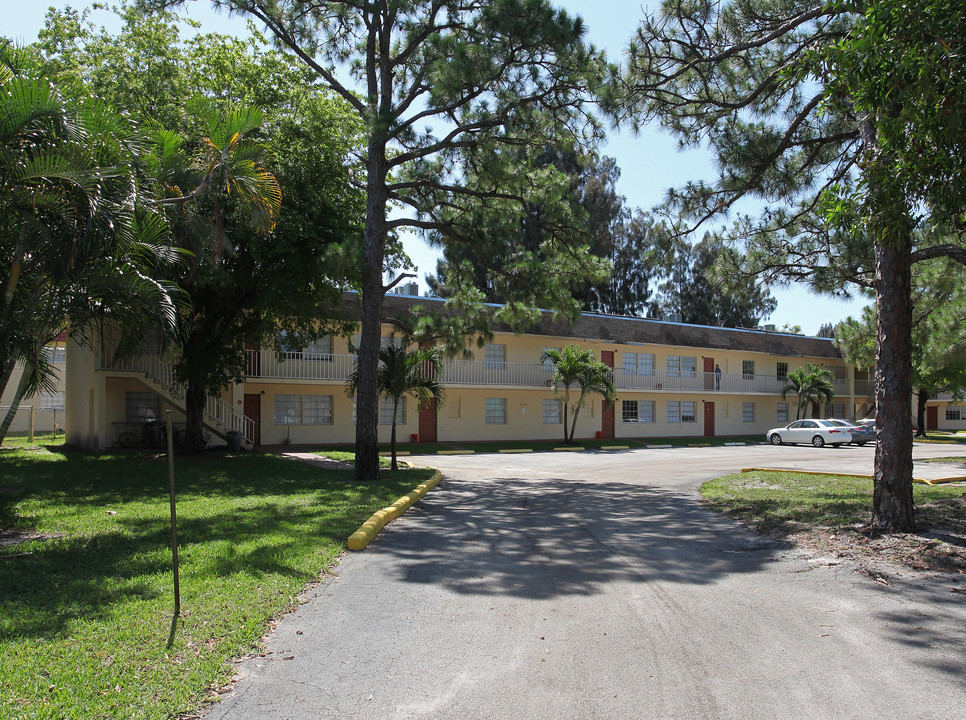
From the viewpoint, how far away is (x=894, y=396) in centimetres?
823

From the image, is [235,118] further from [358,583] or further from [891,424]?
[891,424]

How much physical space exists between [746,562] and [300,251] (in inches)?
504

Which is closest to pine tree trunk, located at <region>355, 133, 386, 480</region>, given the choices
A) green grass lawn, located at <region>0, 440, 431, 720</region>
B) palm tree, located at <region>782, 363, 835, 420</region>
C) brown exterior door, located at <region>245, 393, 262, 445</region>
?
green grass lawn, located at <region>0, 440, 431, 720</region>

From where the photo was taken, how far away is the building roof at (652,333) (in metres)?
29.2

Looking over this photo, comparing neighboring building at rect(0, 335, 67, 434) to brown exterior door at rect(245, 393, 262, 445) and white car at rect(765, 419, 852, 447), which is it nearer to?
brown exterior door at rect(245, 393, 262, 445)

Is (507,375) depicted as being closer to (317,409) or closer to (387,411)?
(387,411)

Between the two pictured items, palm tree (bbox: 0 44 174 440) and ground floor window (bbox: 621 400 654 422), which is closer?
palm tree (bbox: 0 44 174 440)

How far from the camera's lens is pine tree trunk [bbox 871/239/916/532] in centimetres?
819

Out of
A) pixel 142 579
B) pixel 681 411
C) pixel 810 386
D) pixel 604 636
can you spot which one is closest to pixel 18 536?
pixel 142 579

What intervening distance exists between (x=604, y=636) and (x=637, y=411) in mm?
31613

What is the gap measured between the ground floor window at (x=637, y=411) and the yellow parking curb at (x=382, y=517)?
22.6 meters

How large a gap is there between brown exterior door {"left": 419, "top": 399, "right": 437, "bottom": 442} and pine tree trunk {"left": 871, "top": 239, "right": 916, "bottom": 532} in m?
22.4

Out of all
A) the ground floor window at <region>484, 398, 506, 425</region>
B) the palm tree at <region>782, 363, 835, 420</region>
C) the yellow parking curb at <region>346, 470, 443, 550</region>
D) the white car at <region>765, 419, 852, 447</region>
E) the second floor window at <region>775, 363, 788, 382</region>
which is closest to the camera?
the yellow parking curb at <region>346, 470, 443, 550</region>

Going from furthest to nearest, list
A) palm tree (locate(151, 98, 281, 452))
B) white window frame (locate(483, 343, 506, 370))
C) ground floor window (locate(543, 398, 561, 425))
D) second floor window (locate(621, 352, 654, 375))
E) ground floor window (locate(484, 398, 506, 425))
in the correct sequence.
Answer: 1. second floor window (locate(621, 352, 654, 375))
2. ground floor window (locate(543, 398, 561, 425))
3. ground floor window (locate(484, 398, 506, 425))
4. white window frame (locate(483, 343, 506, 370))
5. palm tree (locate(151, 98, 281, 452))
